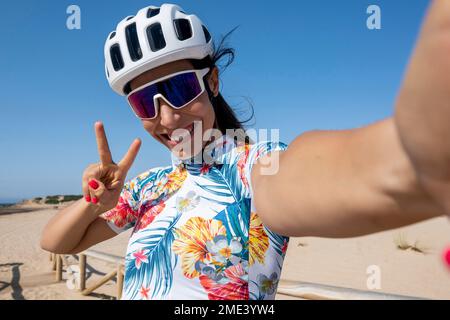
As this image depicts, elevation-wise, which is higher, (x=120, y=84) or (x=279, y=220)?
(x=120, y=84)

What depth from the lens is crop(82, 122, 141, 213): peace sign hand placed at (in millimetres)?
1390

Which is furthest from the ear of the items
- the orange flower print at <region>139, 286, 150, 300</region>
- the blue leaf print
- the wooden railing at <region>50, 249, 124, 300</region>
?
the wooden railing at <region>50, 249, 124, 300</region>

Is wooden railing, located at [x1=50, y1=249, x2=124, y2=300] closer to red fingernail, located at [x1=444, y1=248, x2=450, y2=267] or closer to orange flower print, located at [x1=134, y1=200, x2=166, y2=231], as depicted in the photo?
orange flower print, located at [x1=134, y1=200, x2=166, y2=231]

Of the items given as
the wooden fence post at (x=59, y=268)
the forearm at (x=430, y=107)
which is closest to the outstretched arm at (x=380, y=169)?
the forearm at (x=430, y=107)

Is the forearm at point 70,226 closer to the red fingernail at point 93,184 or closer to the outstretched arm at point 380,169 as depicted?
the red fingernail at point 93,184

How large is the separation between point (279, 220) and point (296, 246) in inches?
488

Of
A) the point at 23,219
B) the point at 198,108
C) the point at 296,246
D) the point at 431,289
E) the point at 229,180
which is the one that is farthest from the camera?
the point at 23,219

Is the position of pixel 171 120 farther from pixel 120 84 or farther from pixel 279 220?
pixel 279 220

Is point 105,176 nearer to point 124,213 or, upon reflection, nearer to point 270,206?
point 124,213

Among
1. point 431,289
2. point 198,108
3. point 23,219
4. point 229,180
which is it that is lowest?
point 23,219

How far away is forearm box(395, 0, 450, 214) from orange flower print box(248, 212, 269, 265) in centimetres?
97

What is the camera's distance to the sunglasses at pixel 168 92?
1503 millimetres

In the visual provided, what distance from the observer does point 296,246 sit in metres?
12.4
